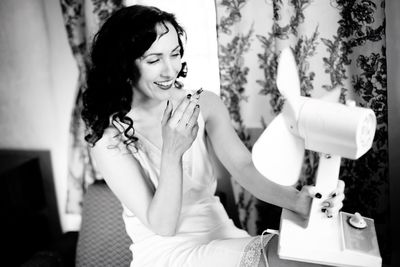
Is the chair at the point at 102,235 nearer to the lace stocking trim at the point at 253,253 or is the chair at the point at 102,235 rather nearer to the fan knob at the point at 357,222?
the lace stocking trim at the point at 253,253

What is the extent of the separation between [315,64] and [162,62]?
722mm

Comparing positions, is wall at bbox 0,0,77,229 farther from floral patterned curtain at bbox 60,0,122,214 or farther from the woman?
the woman

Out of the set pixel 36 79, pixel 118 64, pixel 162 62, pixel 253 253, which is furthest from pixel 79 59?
pixel 253 253

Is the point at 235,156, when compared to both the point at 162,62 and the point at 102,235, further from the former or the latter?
the point at 102,235

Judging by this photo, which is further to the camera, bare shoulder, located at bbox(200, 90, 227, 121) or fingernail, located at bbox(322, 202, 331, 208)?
bare shoulder, located at bbox(200, 90, 227, 121)

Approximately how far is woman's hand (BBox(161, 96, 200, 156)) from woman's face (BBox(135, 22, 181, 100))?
0.45ft

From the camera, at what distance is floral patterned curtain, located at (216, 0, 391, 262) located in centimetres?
154

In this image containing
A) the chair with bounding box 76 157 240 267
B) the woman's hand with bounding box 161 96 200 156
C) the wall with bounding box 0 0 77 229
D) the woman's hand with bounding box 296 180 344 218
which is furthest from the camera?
the wall with bounding box 0 0 77 229

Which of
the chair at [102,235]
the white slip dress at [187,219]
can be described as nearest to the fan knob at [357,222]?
Answer: the white slip dress at [187,219]

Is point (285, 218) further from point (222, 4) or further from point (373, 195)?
point (222, 4)

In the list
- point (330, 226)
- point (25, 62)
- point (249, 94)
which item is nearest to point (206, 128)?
point (249, 94)

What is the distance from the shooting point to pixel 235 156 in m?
1.33

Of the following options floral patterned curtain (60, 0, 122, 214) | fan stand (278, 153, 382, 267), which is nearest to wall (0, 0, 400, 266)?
floral patterned curtain (60, 0, 122, 214)

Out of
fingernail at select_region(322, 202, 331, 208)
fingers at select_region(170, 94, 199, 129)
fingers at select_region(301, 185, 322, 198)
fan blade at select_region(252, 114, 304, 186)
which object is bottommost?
fingernail at select_region(322, 202, 331, 208)
